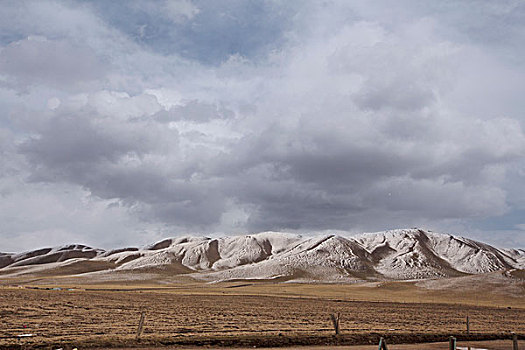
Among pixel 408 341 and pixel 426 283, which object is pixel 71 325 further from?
pixel 426 283

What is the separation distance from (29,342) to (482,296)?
327ft

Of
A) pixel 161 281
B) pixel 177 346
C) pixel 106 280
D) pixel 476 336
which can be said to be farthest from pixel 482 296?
pixel 106 280

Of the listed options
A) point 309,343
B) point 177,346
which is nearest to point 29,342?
point 177,346

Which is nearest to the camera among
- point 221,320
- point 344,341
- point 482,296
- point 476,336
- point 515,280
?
point 344,341

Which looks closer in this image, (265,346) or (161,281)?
(265,346)

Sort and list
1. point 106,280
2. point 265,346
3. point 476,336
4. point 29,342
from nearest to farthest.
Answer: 1. point 29,342
2. point 265,346
3. point 476,336
4. point 106,280

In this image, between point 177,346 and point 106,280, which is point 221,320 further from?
point 106,280

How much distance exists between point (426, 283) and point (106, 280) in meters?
112

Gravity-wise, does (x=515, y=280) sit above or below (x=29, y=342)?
above

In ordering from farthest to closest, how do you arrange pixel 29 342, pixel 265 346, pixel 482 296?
1. pixel 482 296
2. pixel 265 346
3. pixel 29 342

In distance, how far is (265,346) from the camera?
95.3ft

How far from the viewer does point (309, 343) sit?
30.3 meters

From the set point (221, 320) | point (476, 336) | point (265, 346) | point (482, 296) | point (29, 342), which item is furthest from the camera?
point (482, 296)

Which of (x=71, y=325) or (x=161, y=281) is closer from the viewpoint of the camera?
(x=71, y=325)
